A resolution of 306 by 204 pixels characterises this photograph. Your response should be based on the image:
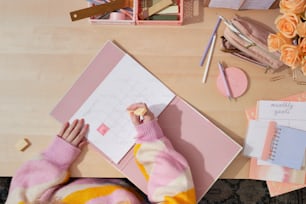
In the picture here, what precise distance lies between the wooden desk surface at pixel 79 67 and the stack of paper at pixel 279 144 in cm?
2

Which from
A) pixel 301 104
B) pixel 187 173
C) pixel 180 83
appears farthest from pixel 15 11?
pixel 301 104

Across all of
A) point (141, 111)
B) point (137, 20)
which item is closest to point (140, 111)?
point (141, 111)

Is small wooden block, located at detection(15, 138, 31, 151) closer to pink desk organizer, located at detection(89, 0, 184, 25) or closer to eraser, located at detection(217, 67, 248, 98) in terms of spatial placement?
pink desk organizer, located at detection(89, 0, 184, 25)

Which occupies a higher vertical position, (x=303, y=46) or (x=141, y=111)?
(x=303, y=46)

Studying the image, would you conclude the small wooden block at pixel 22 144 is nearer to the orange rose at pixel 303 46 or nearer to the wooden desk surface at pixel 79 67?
the wooden desk surface at pixel 79 67

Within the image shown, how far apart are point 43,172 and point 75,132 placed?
0.11 m

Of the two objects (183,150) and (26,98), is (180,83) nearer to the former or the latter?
(183,150)

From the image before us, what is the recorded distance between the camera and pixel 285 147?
826mm

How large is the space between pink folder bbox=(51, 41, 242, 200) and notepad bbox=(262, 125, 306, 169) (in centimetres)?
7

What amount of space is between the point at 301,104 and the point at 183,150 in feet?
0.94

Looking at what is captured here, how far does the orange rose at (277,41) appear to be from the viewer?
727 mm

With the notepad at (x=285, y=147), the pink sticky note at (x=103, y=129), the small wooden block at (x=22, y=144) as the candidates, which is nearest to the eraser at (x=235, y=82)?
the notepad at (x=285, y=147)

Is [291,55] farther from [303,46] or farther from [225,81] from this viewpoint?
[225,81]

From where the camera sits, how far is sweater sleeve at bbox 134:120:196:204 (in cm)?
80
